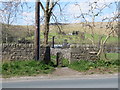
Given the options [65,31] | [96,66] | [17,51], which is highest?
[65,31]

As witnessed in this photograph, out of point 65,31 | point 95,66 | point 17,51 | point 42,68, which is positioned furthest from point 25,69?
point 65,31

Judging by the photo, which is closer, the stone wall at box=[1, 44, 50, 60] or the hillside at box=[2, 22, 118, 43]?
the stone wall at box=[1, 44, 50, 60]

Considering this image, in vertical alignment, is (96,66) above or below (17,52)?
below

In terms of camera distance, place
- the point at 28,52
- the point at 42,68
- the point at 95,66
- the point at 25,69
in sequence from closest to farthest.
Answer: the point at 25,69, the point at 42,68, the point at 95,66, the point at 28,52

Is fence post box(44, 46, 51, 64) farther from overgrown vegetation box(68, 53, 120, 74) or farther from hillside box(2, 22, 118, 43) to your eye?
hillside box(2, 22, 118, 43)

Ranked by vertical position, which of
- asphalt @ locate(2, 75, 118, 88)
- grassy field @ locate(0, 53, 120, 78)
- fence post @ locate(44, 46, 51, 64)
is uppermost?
fence post @ locate(44, 46, 51, 64)

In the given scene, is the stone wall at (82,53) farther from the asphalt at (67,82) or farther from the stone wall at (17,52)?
the asphalt at (67,82)

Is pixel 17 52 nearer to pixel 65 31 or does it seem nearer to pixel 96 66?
pixel 96 66

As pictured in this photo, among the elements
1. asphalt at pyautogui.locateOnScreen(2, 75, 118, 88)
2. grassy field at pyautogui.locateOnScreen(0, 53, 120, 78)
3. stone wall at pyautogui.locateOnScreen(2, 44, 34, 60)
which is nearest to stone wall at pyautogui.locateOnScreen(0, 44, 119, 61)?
stone wall at pyautogui.locateOnScreen(2, 44, 34, 60)

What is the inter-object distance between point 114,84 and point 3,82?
426cm

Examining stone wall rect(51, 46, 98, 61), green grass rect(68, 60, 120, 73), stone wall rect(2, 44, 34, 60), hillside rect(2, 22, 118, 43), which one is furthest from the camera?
hillside rect(2, 22, 118, 43)

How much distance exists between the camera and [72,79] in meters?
10.5

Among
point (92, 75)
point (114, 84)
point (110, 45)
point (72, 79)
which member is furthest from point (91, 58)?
point (110, 45)

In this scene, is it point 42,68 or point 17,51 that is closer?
point 42,68
